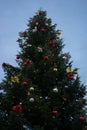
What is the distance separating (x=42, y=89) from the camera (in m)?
15.9

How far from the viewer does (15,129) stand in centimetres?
1274

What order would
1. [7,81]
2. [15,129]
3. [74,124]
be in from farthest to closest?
1. [7,81]
2. [74,124]
3. [15,129]

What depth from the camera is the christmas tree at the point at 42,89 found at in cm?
1362

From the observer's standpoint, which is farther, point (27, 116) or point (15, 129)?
point (27, 116)

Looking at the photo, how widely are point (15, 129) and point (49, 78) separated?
3.82 m

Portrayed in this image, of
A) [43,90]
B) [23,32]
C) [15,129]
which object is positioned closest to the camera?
[15,129]

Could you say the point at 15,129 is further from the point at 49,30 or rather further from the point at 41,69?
the point at 49,30

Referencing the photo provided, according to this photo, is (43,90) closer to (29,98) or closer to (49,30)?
(29,98)

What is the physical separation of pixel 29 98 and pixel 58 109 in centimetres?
202

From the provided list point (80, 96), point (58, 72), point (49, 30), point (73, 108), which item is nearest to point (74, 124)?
point (73, 108)

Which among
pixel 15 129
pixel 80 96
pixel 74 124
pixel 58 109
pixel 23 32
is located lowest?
pixel 15 129

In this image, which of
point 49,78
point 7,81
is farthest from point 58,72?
point 7,81

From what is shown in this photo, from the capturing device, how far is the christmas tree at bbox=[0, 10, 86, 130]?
13625 millimetres

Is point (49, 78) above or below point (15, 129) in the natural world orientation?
above
